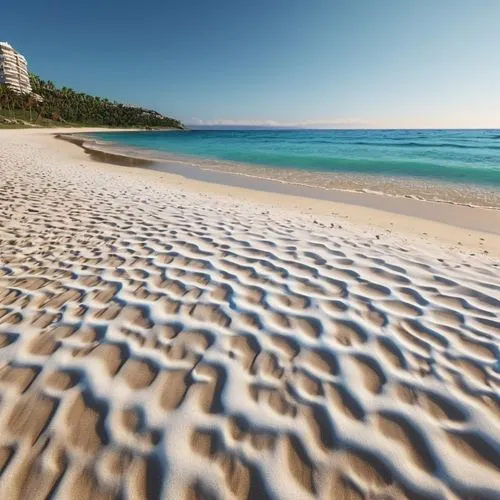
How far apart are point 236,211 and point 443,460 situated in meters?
6.15

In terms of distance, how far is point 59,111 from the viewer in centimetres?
9294

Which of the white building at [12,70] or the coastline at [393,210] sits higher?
the white building at [12,70]

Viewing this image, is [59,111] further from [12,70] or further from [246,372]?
[246,372]

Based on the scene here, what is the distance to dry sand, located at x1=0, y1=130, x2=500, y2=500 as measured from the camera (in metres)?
1.64

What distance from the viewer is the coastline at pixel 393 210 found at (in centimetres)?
688

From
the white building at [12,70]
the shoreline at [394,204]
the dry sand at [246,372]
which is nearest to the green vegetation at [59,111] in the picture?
the white building at [12,70]

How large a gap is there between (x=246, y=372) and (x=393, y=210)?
8.33m

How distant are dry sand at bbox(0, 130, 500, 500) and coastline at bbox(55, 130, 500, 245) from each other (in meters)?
2.28

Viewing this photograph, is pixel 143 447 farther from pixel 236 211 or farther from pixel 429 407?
pixel 236 211

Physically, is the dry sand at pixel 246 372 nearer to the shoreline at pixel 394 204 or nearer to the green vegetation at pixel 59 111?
the shoreline at pixel 394 204

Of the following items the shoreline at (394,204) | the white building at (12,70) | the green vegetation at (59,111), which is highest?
the white building at (12,70)

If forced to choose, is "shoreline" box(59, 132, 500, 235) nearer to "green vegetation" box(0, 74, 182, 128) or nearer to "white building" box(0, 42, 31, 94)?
"green vegetation" box(0, 74, 182, 128)

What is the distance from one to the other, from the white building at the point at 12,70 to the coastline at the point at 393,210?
12628cm

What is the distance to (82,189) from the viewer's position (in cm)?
886
